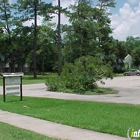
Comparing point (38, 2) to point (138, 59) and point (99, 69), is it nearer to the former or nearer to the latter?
point (99, 69)

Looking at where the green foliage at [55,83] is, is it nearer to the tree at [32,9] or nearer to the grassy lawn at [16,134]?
the grassy lawn at [16,134]

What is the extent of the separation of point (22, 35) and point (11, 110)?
4228cm

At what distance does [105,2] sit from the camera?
Result: 68.0 meters

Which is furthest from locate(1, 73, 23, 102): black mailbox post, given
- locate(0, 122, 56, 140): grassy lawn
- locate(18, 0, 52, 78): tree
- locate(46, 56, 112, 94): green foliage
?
locate(18, 0, 52, 78): tree

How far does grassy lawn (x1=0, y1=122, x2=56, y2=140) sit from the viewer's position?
611 centimetres

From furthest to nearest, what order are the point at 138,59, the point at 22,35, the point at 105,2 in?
the point at 138,59, the point at 105,2, the point at 22,35

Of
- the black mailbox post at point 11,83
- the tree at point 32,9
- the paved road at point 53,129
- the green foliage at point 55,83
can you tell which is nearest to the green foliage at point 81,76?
the green foliage at point 55,83

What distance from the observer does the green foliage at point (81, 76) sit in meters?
20.2

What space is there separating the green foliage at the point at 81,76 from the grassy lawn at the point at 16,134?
41.4 feet

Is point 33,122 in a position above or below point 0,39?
below

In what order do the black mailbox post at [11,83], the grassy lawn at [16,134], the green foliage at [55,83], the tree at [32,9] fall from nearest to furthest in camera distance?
1. the grassy lawn at [16,134]
2. the black mailbox post at [11,83]
3. the green foliage at [55,83]
4. the tree at [32,9]

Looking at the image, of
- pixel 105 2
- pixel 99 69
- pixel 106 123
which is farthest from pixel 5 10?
pixel 106 123

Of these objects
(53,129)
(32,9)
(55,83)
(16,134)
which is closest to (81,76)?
(55,83)

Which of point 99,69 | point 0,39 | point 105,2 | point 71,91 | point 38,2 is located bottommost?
point 71,91
